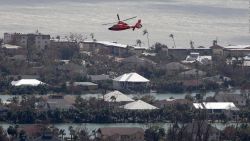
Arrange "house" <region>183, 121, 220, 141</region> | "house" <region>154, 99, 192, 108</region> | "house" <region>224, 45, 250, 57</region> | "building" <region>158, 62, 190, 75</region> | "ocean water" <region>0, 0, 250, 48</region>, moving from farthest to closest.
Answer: "ocean water" <region>0, 0, 250, 48</region>
"house" <region>224, 45, 250, 57</region>
"building" <region>158, 62, 190, 75</region>
"house" <region>154, 99, 192, 108</region>
"house" <region>183, 121, 220, 141</region>

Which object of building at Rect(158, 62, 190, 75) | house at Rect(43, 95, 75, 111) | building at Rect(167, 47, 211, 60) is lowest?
building at Rect(167, 47, 211, 60)

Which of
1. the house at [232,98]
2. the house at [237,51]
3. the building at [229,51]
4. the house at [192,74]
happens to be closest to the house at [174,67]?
the house at [192,74]

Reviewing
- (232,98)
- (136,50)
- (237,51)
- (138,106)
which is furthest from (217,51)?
(138,106)

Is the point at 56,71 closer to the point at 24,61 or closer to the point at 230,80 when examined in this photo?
the point at 24,61

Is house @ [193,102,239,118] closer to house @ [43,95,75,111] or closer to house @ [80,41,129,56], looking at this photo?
house @ [43,95,75,111]

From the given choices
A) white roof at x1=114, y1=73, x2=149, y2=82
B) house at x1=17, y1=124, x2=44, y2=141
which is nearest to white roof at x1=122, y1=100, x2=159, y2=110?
house at x1=17, y1=124, x2=44, y2=141

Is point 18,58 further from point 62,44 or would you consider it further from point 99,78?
point 99,78
